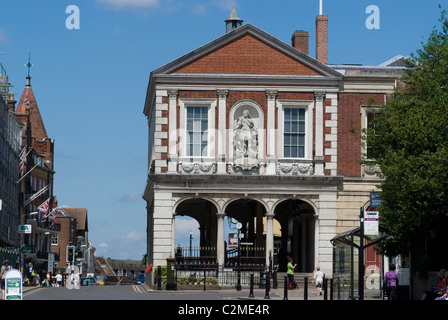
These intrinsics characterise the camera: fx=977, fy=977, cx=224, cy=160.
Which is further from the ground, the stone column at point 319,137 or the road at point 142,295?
the stone column at point 319,137

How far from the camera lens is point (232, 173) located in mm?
53000

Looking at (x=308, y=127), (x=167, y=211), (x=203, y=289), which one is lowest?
(x=203, y=289)

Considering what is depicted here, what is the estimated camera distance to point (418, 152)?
3750 centimetres

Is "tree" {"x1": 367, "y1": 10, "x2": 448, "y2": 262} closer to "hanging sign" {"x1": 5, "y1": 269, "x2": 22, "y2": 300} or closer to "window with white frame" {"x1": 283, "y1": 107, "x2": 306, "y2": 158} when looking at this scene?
"window with white frame" {"x1": 283, "y1": 107, "x2": 306, "y2": 158}

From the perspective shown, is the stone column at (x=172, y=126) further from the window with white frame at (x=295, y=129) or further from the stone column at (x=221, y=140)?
the window with white frame at (x=295, y=129)

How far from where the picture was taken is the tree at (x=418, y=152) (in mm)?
35688

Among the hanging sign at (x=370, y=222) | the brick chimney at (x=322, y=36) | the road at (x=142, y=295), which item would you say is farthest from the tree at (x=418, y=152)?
the brick chimney at (x=322, y=36)

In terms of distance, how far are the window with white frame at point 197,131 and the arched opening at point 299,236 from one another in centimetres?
626

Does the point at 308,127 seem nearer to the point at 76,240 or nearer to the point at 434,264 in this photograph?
the point at 434,264

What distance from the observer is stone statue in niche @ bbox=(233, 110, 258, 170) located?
52969 millimetres

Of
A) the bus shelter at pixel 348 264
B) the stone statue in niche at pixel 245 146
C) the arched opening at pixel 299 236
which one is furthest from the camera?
the arched opening at pixel 299 236

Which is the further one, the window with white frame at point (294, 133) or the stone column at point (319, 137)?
the window with white frame at point (294, 133)
